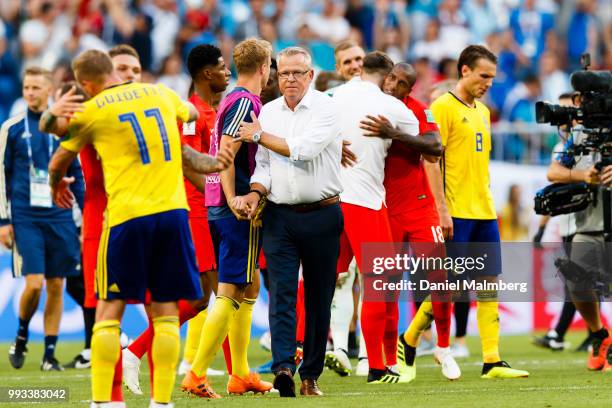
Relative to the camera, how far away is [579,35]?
22.6m

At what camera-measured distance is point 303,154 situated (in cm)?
849

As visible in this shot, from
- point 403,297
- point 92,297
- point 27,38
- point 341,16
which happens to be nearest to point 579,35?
point 341,16

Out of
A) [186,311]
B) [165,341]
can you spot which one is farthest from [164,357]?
[186,311]

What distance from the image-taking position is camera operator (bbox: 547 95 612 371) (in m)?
10.9

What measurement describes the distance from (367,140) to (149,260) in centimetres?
292

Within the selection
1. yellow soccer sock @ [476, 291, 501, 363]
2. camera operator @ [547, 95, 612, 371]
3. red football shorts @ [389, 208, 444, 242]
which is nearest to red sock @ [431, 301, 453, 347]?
yellow soccer sock @ [476, 291, 501, 363]

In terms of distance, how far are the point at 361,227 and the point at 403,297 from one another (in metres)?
2.49

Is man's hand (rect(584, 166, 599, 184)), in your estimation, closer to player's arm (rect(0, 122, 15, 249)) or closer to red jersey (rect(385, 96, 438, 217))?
red jersey (rect(385, 96, 438, 217))

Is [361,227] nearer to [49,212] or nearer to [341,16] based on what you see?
[49,212]

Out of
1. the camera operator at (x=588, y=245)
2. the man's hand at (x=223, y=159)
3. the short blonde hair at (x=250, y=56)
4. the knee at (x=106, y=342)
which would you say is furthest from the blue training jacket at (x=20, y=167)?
the knee at (x=106, y=342)

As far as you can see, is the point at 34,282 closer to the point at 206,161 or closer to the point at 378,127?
the point at 378,127

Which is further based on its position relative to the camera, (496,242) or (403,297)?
(403,297)

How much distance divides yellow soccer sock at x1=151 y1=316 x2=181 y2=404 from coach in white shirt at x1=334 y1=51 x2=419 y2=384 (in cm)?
258

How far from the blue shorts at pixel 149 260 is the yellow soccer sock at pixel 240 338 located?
5.37ft
